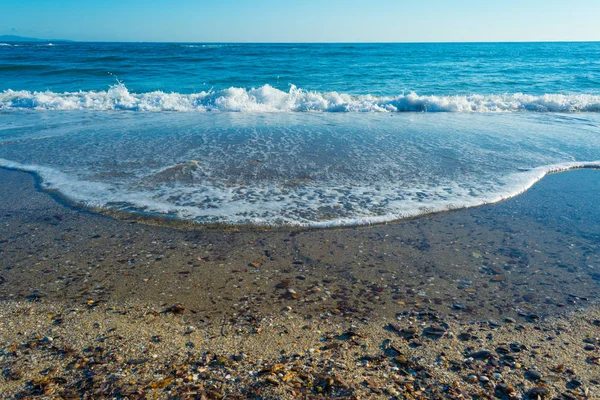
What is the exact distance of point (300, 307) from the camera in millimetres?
2662

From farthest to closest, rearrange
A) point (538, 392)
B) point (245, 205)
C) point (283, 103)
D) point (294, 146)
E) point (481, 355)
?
1. point (283, 103)
2. point (294, 146)
3. point (245, 205)
4. point (481, 355)
5. point (538, 392)

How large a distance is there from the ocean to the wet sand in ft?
1.82

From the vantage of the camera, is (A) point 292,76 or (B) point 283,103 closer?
(B) point 283,103

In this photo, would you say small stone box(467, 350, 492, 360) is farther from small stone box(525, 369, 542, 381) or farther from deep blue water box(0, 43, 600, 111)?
deep blue water box(0, 43, 600, 111)

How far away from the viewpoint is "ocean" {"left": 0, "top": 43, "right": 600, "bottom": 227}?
4500 mm

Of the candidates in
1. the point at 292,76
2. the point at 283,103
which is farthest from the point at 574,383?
the point at 292,76

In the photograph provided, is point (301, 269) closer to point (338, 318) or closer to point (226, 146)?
point (338, 318)

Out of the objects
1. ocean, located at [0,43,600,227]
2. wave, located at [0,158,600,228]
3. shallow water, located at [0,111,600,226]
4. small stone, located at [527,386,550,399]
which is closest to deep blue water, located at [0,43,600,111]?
ocean, located at [0,43,600,227]

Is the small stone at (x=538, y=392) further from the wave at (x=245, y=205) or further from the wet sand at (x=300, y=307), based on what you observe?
the wave at (x=245, y=205)

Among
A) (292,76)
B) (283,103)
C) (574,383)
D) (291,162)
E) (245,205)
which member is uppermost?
(292,76)

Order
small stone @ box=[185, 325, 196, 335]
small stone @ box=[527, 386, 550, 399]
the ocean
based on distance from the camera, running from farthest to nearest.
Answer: the ocean
small stone @ box=[185, 325, 196, 335]
small stone @ box=[527, 386, 550, 399]

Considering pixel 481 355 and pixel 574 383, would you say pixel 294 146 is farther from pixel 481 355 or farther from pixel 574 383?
pixel 574 383

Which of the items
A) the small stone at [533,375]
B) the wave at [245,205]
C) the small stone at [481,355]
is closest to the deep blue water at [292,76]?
the wave at [245,205]

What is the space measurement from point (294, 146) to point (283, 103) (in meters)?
6.56
